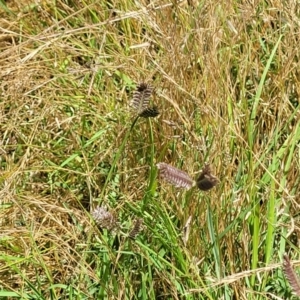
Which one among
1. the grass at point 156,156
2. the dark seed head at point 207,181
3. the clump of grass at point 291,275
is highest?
the dark seed head at point 207,181

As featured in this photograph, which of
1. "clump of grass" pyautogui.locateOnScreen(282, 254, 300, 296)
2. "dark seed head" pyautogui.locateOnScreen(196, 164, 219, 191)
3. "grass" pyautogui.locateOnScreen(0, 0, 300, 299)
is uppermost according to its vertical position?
"dark seed head" pyautogui.locateOnScreen(196, 164, 219, 191)

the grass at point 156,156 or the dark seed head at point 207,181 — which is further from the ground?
the dark seed head at point 207,181

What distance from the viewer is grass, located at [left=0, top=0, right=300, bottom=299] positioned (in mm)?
1664

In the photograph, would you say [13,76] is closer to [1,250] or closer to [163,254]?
[1,250]

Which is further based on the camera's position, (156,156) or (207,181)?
(156,156)

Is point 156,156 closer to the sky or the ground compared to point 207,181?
closer to the ground

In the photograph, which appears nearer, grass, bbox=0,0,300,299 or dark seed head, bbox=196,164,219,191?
dark seed head, bbox=196,164,219,191

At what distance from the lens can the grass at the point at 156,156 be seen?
166 cm

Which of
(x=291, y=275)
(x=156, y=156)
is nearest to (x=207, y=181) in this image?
(x=291, y=275)

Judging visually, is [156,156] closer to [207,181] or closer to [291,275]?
[207,181]

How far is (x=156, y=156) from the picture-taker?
6.35 ft

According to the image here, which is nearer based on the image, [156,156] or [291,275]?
[291,275]

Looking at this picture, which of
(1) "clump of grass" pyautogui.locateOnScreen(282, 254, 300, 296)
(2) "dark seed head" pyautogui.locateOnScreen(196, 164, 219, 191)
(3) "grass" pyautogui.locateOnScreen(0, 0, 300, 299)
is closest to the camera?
(1) "clump of grass" pyautogui.locateOnScreen(282, 254, 300, 296)

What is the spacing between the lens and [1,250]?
1861 mm
